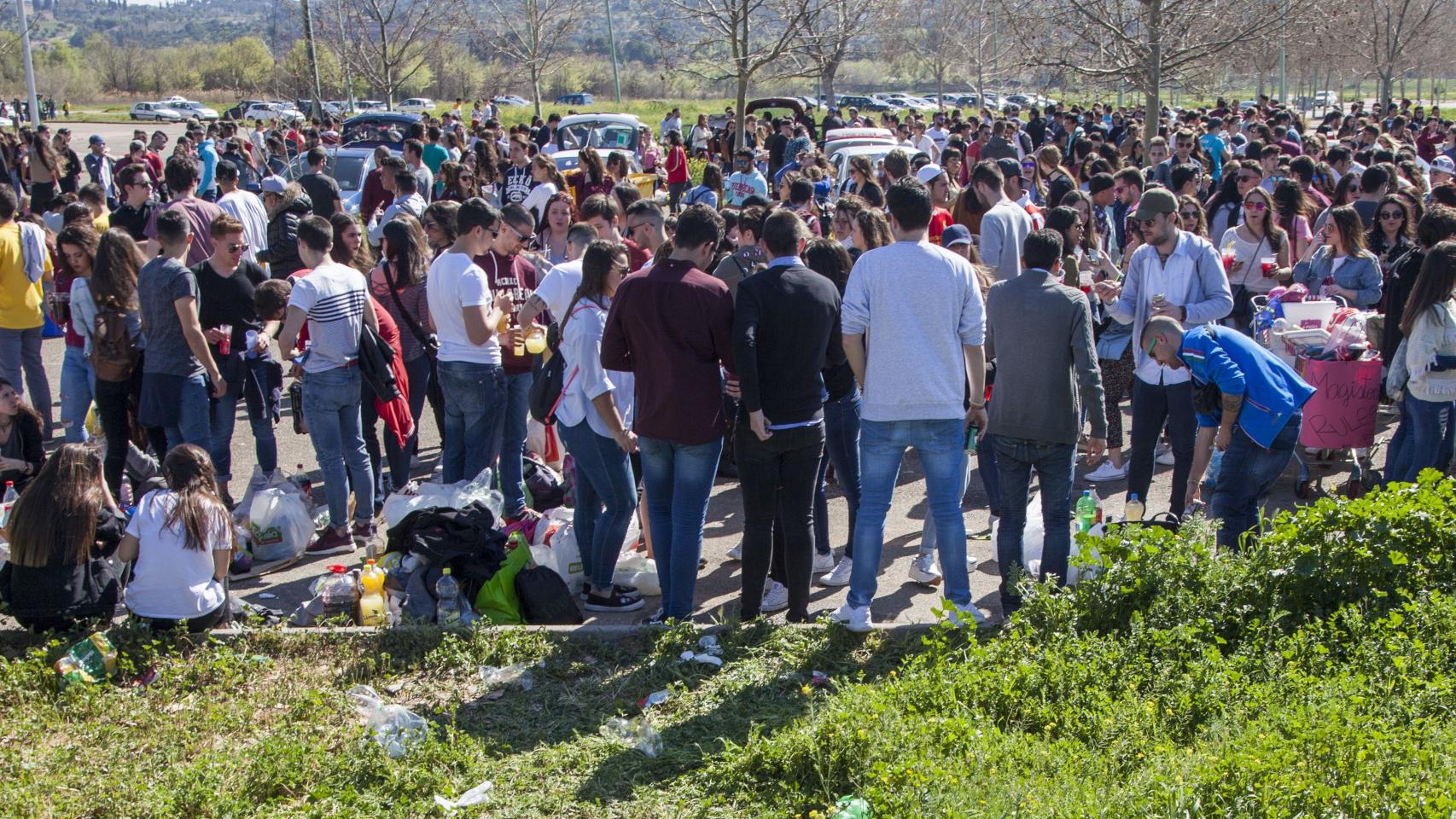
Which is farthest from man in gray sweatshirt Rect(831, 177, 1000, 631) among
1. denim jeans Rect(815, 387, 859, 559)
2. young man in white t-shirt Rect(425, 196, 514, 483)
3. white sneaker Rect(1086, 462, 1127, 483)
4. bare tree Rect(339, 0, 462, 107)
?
bare tree Rect(339, 0, 462, 107)

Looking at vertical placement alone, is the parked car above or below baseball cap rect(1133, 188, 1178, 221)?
above

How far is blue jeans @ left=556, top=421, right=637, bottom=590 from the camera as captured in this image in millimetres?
6246

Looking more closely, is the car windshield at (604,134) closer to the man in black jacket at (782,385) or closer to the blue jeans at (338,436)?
the blue jeans at (338,436)

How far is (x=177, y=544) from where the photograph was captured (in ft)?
18.7

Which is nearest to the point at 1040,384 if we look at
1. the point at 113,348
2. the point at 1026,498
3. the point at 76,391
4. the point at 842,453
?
the point at 1026,498

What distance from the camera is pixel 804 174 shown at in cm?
1188

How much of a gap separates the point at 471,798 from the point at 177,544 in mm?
2069

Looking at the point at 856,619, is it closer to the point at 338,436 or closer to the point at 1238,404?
the point at 1238,404

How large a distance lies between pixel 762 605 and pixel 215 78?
77666mm

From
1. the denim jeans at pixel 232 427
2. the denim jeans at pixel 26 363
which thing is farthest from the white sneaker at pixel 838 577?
the denim jeans at pixel 26 363

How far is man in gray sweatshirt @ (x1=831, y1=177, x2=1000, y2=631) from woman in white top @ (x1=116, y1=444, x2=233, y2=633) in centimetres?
294

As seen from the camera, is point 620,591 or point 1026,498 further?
point 620,591

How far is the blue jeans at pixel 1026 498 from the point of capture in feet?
18.8

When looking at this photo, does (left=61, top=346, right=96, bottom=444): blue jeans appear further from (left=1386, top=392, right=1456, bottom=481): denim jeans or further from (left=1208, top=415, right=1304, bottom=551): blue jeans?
(left=1386, top=392, right=1456, bottom=481): denim jeans
